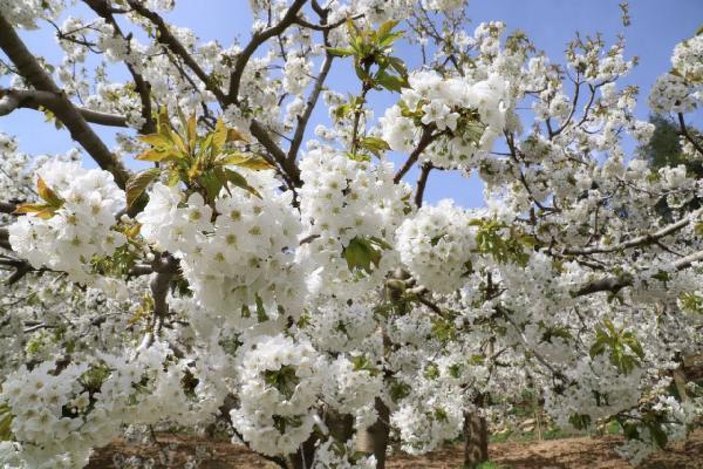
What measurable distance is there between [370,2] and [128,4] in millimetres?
2973

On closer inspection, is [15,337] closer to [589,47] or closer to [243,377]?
[243,377]

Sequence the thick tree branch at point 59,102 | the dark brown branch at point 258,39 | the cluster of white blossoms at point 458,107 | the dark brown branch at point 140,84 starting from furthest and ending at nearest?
the dark brown branch at point 258,39, the dark brown branch at point 140,84, the thick tree branch at point 59,102, the cluster of white blossoms at point 458,107

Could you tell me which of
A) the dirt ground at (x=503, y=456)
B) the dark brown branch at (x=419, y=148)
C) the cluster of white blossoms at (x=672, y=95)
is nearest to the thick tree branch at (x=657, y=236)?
the cluster of white blossoms at (x=672, y=95)

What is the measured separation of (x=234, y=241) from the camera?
1680 millimetres

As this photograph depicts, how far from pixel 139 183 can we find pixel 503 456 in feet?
42.1

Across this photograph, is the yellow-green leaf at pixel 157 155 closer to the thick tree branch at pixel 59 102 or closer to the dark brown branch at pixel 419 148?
the dark brown branch at pixel 419 148

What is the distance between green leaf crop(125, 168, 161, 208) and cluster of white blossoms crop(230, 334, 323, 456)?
0.87 metres

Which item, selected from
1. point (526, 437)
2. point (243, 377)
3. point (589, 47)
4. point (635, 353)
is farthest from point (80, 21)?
point (526, 437)

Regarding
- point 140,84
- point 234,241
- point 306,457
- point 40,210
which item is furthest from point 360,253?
point 140,84

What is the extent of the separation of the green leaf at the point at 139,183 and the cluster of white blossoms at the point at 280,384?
0.87 m

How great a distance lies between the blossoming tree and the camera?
1.85 meters

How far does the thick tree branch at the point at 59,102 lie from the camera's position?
→ 3422mm

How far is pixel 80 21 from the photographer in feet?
23.6

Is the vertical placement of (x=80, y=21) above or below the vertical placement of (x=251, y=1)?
below
